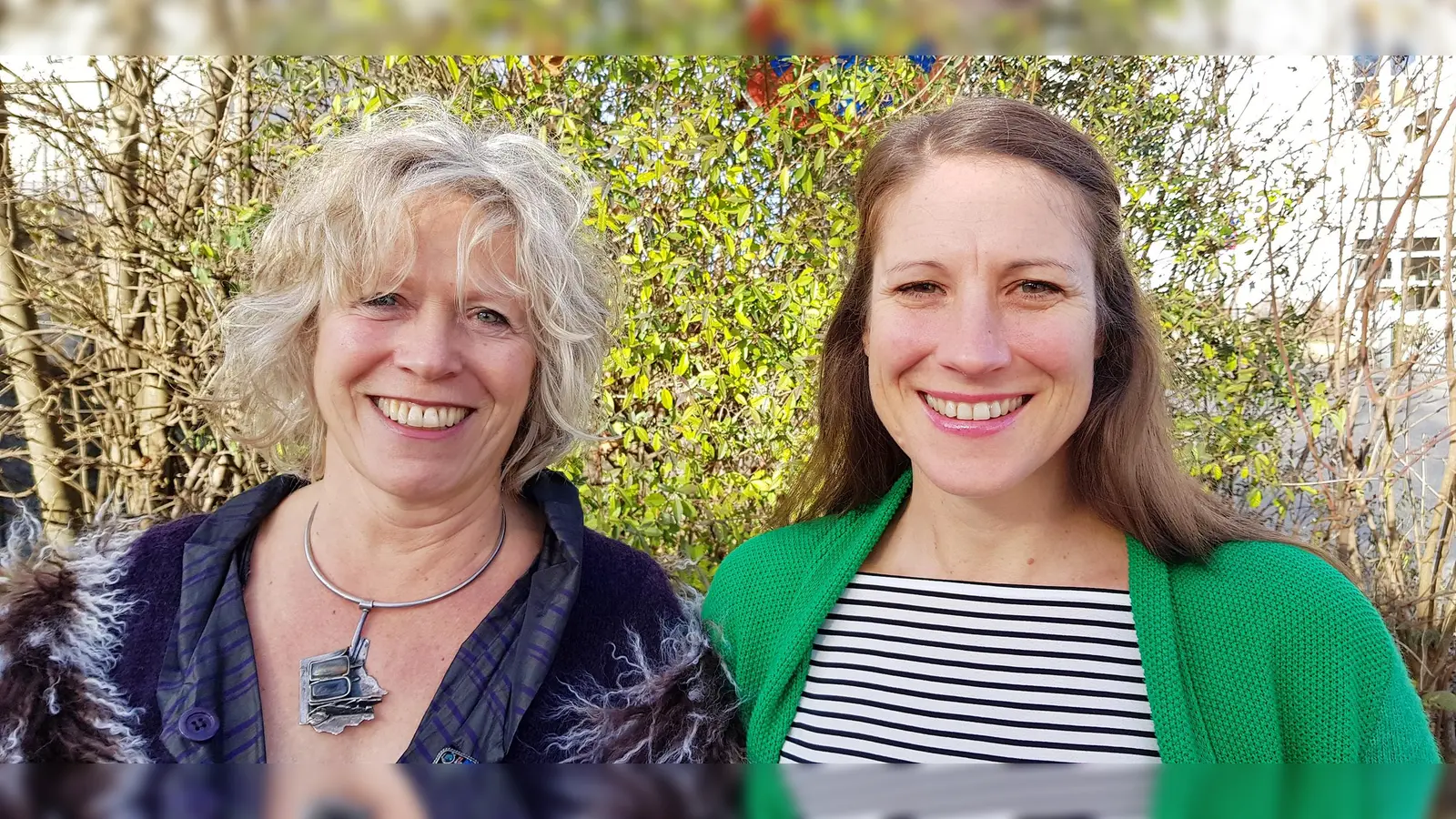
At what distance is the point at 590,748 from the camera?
5.18 feet

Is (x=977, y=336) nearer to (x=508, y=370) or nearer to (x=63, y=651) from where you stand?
(x=508, y=370)

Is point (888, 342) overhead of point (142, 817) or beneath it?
overhead

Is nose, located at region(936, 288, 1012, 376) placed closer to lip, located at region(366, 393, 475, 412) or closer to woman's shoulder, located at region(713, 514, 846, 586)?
woman's shoulder, located at region(713, 514, 846, 586)

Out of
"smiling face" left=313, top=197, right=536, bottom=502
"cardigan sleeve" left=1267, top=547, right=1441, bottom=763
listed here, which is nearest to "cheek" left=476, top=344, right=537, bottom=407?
"smiling face" left=313, top=197, right=536, bottom=502

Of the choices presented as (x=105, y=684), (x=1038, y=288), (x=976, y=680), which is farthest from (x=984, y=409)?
(x=105, y=684)

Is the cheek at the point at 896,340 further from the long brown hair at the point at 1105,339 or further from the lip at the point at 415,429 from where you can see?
the lip at the point at 415,429

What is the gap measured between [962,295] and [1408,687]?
0.94m

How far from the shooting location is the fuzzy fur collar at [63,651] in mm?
1476

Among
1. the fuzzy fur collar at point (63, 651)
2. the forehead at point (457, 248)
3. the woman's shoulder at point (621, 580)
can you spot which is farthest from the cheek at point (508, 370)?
the fuzzy fur collar at point (63, 651)

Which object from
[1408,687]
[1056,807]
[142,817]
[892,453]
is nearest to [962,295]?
[892,453]

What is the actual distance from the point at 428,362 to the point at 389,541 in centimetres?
40
